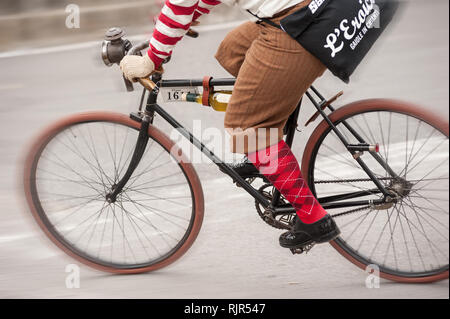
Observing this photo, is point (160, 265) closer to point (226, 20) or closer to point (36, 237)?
point (36, 237)

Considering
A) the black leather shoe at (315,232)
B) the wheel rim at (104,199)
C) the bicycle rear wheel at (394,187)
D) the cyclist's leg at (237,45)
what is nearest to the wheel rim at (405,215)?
the bicycle rear wheel at (394,187)

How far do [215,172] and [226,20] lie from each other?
364cm

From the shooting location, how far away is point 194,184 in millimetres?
3379

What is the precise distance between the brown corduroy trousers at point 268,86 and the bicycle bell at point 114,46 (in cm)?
56

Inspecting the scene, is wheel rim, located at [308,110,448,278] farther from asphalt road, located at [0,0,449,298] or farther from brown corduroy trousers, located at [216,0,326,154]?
brown corduroy trousers, located at [216,0,326,154]

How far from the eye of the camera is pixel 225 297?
11.5 feet

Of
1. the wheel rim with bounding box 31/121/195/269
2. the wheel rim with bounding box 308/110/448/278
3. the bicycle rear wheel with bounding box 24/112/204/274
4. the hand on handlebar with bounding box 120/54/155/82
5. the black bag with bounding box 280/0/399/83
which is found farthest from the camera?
the wheel rim with bounding box 31/121/195/269

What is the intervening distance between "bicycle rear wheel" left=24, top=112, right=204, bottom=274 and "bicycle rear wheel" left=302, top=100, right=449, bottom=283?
2.41ft

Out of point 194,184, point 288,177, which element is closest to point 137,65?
point 194,184

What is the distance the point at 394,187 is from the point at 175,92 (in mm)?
1123

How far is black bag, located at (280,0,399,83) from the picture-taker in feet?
9.09

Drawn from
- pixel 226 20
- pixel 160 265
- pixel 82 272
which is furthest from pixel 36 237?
pixel 226 20

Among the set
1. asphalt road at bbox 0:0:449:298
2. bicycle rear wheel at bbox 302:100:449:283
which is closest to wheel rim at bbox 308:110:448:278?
bicycle rear wheel at bbox 302:100:449:283

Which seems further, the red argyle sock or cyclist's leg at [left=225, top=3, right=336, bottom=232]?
the red argyle sock
